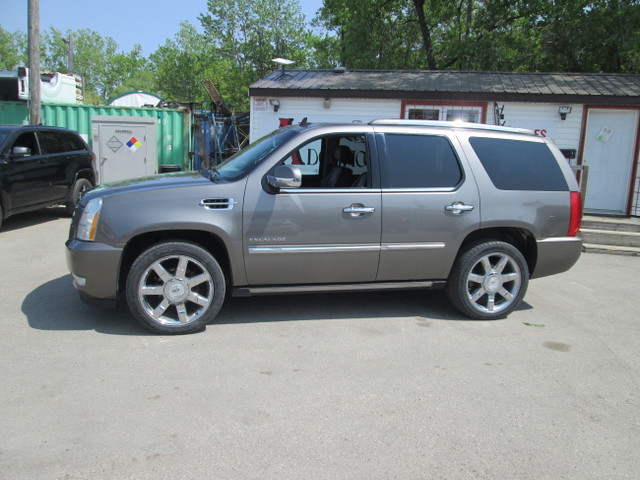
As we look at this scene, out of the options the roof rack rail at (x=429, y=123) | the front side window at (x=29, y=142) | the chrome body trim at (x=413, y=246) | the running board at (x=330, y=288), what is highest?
the roof rack rail at (x=429, y=123)

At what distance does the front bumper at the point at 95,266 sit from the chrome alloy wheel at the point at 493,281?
3182mm

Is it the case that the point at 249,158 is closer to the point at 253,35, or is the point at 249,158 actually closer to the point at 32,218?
the point at 32,218

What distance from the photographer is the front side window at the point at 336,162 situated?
4828 mm

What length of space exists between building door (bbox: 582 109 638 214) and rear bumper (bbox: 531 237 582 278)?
687 centimetres

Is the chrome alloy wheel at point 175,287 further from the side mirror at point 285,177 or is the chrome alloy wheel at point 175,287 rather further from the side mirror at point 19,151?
the side mirror at point 19,151

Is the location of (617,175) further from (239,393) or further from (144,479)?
(144,479)

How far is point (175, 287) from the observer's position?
4324 mm

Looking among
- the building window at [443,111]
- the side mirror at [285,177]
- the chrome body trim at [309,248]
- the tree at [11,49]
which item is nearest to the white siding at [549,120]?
the building window at [443,111]

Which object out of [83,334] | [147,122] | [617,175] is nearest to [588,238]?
[617,175]

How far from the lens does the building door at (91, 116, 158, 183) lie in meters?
14.1

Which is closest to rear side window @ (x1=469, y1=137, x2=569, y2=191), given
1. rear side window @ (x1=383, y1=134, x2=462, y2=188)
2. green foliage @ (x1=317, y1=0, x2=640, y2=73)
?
rear side window @ (x1=383, y1=134, x2=462, y2=188)

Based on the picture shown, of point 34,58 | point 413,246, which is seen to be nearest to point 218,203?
point 413,246

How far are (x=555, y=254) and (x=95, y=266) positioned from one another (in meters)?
4.24

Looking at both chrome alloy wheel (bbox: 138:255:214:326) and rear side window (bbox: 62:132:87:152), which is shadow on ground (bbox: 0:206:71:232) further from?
chrome alloy wheel (bbox: 138:255:214:326)
